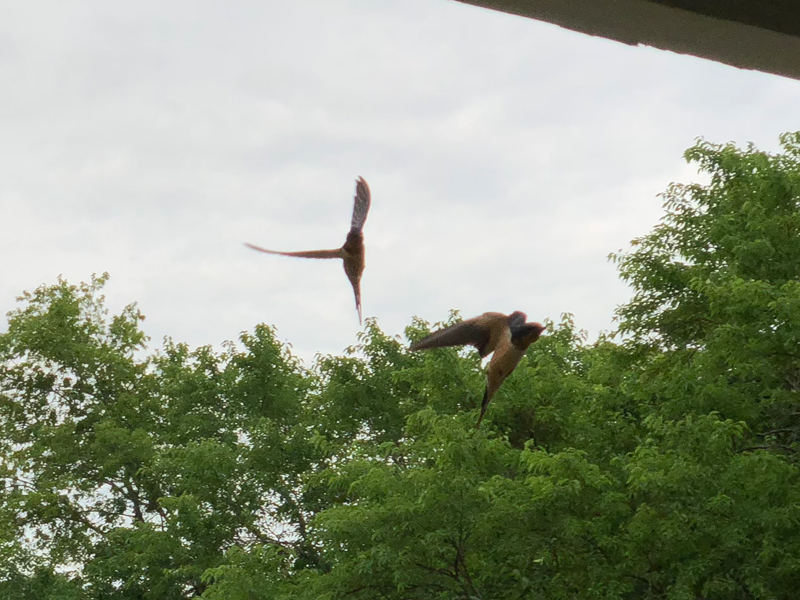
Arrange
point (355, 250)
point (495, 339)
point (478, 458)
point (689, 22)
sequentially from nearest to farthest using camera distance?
1. point (689, 22)
2. point (355, 250)
3. point (495, 339)
4. point (478, 458)

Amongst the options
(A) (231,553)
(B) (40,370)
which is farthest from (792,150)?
(B) (40,370)

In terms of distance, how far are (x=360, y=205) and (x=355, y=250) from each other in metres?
0.06

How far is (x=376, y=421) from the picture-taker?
1041cm

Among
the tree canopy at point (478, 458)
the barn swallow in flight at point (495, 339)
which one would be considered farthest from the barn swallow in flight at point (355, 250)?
the tree canopy at point (478, 458)

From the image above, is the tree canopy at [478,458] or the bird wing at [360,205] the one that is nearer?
the bird wing at [360,205]

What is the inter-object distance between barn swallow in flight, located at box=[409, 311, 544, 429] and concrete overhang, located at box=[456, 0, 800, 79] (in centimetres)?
24

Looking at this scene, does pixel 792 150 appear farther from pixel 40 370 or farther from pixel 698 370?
pixel 40 370

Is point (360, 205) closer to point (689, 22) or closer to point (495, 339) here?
point (495, 339)

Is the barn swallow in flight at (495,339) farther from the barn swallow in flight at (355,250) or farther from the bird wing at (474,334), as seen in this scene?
the barn swallow in flight at (355,250)

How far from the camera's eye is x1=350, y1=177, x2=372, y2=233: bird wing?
847 millimetres

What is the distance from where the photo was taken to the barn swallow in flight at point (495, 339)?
33.3 inches

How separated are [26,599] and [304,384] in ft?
12.4

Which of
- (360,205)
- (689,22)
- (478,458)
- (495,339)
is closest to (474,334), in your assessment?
(495,339)

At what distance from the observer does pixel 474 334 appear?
1014 millimetres
